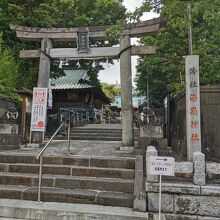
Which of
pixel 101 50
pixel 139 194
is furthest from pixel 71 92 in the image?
pixel 139 194

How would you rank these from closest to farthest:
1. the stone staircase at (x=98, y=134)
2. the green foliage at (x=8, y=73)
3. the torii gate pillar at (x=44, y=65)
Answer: the torii gate pillar at (x=44, y=65)
the green foliage at (x=8, y=73)
the stone staircase at (x=98, y=134)

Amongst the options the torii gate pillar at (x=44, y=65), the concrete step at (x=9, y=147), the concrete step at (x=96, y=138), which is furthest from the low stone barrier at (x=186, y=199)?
the concrete step at (x=96, y=138)

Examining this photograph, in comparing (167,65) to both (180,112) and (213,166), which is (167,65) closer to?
(180,112)

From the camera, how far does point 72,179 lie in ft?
21.4

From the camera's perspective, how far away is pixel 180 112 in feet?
31.9

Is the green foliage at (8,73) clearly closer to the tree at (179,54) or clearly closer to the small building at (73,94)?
the tree at (179,54)

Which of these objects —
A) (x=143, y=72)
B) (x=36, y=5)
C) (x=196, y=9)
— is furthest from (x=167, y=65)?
(x=196, y=9)

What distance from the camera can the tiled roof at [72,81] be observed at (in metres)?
24.6

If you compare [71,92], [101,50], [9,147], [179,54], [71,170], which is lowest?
[71,170]

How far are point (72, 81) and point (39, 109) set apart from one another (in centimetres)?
1534

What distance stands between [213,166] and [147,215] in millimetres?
1756

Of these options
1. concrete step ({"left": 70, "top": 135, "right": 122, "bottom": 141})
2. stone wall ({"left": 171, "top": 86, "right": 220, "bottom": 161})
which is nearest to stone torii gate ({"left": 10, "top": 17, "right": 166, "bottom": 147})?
stone wall ({"left": 171, "top": 86, "right": 220, "bottom": 161})

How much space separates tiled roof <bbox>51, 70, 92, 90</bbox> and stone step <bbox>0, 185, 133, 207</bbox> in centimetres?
1856

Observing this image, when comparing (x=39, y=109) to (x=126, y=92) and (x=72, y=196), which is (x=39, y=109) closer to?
(x=126, y=92)
